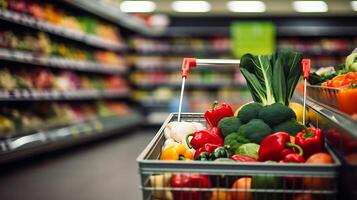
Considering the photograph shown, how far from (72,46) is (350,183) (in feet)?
21.3

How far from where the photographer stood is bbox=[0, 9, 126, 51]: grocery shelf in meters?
4.80

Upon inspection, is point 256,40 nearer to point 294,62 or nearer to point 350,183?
point 294,62

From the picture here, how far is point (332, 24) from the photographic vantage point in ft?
36.1

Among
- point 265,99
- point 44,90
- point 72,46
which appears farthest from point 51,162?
point 265,99

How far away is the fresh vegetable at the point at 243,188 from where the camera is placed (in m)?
1.14

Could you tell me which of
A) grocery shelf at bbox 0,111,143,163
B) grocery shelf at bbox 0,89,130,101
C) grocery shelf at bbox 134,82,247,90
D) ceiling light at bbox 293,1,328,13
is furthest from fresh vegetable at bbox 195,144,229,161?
ceiling light at bbox 293,1,328,13

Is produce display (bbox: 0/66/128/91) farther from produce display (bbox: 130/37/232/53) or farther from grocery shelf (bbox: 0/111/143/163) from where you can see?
produce display (bbox: 130/37/232/53)

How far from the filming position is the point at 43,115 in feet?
18.9

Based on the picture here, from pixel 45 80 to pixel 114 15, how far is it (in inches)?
111

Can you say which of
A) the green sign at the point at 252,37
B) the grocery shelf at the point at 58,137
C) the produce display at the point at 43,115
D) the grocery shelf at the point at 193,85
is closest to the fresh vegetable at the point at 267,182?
the grocery shelf at the point at 58,137

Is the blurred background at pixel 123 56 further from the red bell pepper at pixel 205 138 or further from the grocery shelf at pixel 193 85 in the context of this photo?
the red bell pepper at pixel 205 138

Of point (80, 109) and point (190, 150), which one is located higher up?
point (190, 150)

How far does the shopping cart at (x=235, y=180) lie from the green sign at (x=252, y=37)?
9.36 m

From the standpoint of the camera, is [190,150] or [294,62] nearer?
[190,150]
